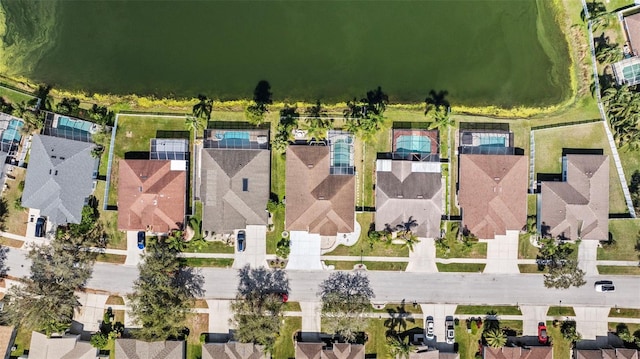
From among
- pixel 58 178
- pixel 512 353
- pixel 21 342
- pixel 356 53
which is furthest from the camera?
pixel 356 53

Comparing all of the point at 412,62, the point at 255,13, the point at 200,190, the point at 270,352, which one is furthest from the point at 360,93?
the point at 270,352

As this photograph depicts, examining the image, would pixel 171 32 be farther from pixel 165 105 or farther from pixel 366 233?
pixel 366 233

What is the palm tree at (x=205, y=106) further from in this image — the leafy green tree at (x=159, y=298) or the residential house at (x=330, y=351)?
the residential house at (x=330, y=351)

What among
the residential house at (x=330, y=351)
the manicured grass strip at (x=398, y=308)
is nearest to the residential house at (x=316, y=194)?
the manicured grass strip at (x=398, y=308)

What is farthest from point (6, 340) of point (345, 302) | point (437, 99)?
point (437, 99)

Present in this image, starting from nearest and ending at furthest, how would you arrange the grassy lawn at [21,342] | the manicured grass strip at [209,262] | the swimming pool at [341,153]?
the swimming pool at [341,153]
the manicured grass strip at [209,262]
the grassy lawn at [21,342]

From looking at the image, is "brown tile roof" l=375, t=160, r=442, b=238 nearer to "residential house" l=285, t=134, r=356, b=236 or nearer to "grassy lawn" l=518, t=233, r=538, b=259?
"residential house" l=285, t=134, r=356, b=236

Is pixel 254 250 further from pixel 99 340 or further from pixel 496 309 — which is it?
pixel 496 309
